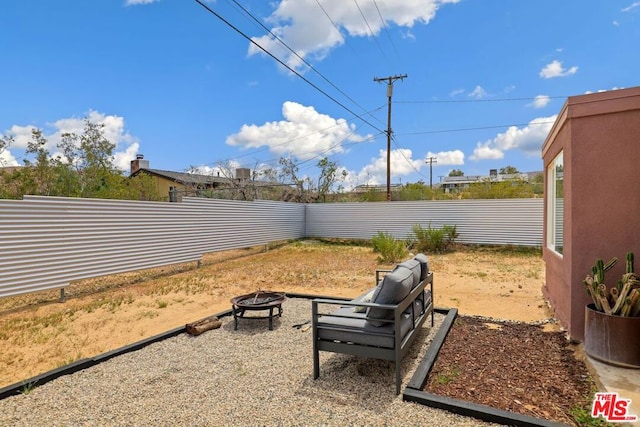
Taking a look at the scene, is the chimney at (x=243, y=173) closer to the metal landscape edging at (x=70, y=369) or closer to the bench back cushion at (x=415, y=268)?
the metal landscape edging at (x=70, y=369)

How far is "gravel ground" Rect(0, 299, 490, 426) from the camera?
2238 mm

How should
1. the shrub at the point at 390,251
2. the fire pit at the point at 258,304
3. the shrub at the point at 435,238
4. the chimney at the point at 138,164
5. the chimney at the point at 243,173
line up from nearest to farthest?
the fire pit at the point at 258,304
the shrub at the point at 390,251
the shrub at the point at 435,238
the chimney at the point at 243,173
the chimney at the point at 138,164

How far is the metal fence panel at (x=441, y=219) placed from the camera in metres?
11.9

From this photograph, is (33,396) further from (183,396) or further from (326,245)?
(326,245)

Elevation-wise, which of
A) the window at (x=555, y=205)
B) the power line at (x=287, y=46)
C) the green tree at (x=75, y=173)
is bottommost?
the window at (x=555, y=205)

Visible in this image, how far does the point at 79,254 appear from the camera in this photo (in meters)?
6.49

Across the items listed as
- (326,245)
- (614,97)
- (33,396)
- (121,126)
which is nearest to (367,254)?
(326,245)

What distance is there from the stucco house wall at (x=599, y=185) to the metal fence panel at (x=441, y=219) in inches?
380

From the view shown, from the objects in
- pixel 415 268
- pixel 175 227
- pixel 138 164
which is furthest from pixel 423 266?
pixel 138 164

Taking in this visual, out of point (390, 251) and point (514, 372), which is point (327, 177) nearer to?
point (390, 251)

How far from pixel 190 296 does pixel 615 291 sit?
605 centimetres

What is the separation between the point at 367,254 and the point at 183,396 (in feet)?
31.1

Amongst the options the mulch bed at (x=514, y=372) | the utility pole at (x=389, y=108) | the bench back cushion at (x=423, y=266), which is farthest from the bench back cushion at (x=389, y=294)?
the utility pole at (x=389, y=108)


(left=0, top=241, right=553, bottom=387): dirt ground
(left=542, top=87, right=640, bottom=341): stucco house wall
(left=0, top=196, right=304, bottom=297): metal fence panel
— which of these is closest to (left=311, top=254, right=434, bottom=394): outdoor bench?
(left=542, top=87, right=640, bottom=341): stucco house wall
